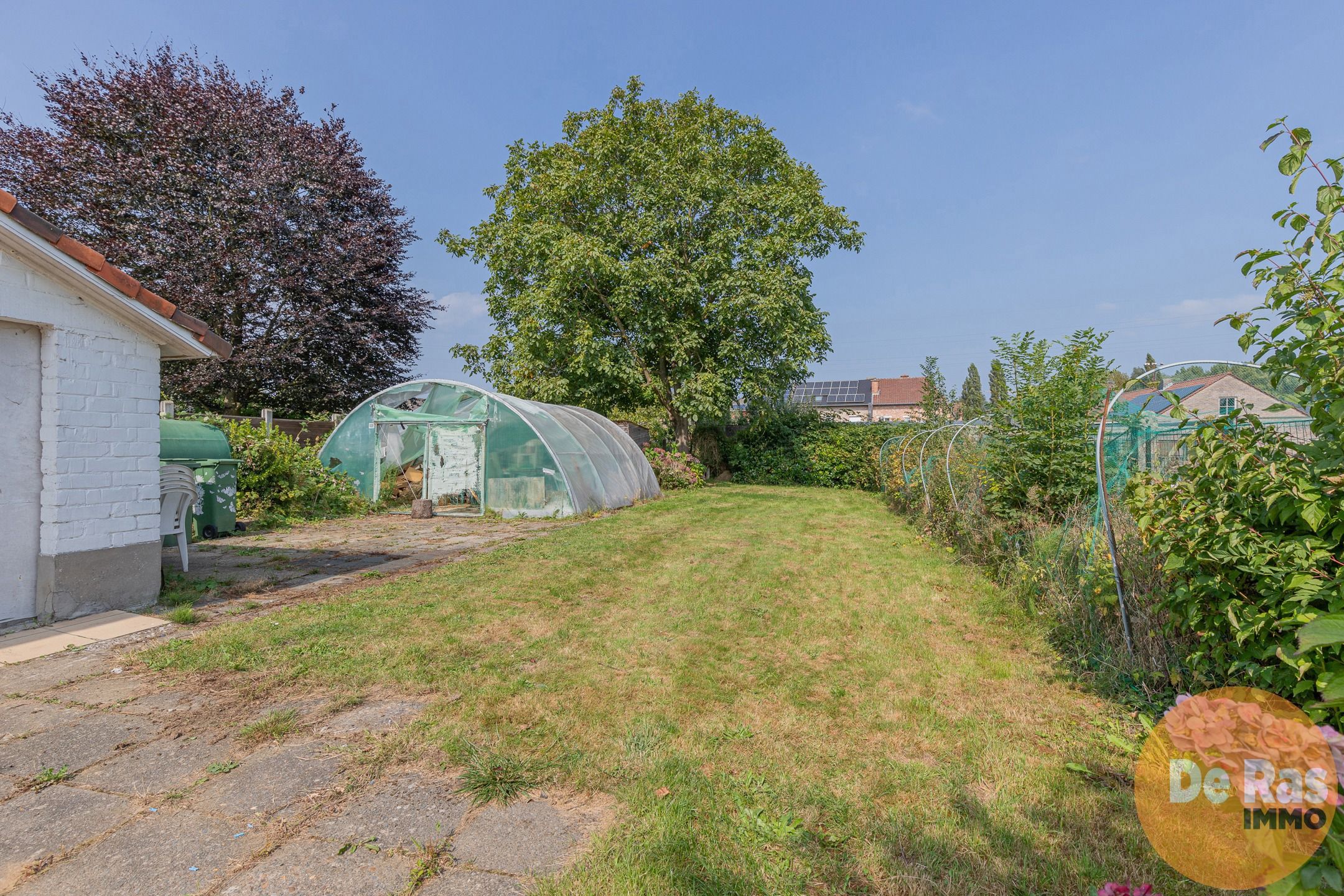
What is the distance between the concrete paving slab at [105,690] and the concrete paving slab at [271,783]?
1.36 m

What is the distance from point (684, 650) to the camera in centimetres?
465

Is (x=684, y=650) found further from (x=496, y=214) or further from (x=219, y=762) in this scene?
(x=496, y=214)

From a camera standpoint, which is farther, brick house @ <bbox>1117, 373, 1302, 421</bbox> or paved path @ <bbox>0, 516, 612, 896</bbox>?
brick house @ <bbox>1117, 373, 1302, 421</bbox>

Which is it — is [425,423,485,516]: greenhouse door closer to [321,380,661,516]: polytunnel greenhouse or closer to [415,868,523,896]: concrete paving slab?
[321,380,661,516]: polytunnel greenhouse

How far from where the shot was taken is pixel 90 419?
5.06 m

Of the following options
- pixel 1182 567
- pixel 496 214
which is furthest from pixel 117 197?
pixel 1182 567

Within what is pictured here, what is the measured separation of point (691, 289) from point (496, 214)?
27.6 feet

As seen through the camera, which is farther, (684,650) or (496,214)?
(496,214)

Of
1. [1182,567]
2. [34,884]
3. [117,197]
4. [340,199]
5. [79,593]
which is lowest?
[34,884]

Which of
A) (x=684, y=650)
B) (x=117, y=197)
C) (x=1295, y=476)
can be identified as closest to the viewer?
(x=1295, y=476)

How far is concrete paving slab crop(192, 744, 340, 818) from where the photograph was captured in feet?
8.41

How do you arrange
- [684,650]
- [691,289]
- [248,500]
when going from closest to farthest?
[684,650], [248,500], [691,289]

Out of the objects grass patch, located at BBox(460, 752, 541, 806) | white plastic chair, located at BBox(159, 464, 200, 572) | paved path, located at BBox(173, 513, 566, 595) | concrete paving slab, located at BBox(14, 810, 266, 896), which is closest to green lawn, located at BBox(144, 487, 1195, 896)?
grass patch, located at BBox(460, 752, 541, 806)

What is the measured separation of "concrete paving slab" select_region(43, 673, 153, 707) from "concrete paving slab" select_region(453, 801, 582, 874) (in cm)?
262
